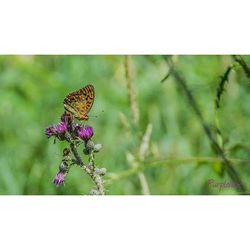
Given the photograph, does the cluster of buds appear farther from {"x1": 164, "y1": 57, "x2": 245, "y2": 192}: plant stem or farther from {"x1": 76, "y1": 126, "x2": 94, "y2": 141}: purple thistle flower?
{"x1": 164, "y1": 57, "x2": 245, "y2": 192}: plant stem

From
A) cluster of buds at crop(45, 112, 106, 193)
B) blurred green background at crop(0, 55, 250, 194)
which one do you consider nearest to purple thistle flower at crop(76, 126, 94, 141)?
cluster of buds at crop(45, 112, 106, 193)

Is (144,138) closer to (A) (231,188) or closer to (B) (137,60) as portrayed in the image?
(A) (231,188)

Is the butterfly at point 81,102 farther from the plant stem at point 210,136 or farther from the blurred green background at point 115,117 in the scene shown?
the plant stem at point 210,136

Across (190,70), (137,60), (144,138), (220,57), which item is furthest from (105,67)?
(144,138)

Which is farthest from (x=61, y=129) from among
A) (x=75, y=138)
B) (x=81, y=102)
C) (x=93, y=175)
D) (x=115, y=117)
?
(x=115, y=117)

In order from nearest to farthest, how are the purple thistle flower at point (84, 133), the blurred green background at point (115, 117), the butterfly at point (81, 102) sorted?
the purple thistle flower at point (84, 133)
the butterfly at point (81, 102)
the blurred green background at point (115, 117)

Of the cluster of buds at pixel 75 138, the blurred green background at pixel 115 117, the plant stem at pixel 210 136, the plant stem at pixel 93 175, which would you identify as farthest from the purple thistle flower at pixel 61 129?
the blurred green background at pixel 115 117
